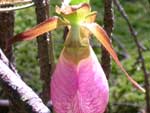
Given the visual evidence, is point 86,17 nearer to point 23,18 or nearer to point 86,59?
point 86,59

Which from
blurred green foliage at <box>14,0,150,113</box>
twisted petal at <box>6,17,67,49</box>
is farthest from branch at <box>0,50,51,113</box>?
blurred green foliage at <box>14,0,150,113</box>

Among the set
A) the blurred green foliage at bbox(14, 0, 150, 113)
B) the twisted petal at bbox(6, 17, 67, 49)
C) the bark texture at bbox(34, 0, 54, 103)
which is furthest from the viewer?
the blurred green foliage at bbox(14, 0, 150, 113)

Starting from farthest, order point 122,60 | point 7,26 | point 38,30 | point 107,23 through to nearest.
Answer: point 122,60, point 7,26, point 107,23, point 38,30

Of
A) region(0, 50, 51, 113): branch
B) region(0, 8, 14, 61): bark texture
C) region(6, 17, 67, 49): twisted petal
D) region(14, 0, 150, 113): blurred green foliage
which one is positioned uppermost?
region(6, 17, 67, 49): twisted petal

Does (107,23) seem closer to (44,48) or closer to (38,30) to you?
(44,48)

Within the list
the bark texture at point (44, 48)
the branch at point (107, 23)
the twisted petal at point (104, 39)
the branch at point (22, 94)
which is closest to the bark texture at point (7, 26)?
the bark texture at point (44, 48)

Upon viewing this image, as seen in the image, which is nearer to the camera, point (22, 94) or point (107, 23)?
point (22, 94)

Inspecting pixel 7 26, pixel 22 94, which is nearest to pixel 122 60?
pixel 7 26

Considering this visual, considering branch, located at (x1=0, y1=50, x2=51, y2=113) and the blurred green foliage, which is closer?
branch, located at (x1=0, y1=50, x2=51, y2=113)

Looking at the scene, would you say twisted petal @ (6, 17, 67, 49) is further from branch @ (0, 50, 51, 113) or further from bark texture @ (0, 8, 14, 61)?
bark texture @ (0, 8, 14, 61)
